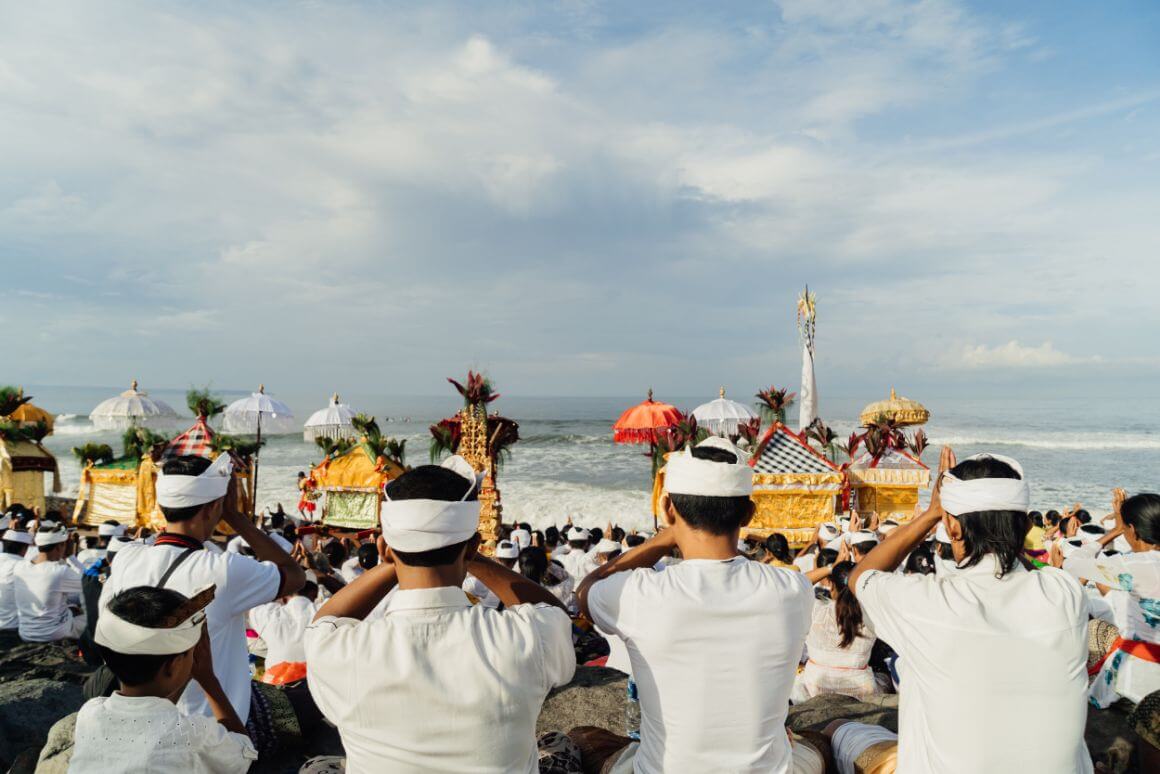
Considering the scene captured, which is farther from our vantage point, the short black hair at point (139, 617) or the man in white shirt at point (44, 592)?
Result: the man in white shirt at point (44, 592)

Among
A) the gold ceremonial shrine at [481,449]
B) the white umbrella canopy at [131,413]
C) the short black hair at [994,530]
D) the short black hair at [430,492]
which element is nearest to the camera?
the short black hair at [430,492]

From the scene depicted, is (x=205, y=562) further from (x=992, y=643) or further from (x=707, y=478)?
(x=992, y=643)

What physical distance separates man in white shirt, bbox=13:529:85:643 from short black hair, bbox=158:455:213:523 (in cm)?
445

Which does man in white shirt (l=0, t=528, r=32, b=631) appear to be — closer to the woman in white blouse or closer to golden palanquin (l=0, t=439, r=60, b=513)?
the woman in white blouse

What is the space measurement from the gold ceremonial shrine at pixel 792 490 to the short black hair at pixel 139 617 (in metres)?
10.6

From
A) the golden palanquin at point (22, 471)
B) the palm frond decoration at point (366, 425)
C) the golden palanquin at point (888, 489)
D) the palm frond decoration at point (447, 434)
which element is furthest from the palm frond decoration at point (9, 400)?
the golden palanquin at point (888, 489)

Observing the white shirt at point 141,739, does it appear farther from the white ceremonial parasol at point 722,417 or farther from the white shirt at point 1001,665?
the white ceremonial parasol at point 722,417

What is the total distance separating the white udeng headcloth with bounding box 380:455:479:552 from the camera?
2016 millimetres

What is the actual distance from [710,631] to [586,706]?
2558 mm

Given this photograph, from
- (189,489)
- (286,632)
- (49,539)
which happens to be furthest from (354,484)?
(189,489)

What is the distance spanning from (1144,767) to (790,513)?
8623 mm

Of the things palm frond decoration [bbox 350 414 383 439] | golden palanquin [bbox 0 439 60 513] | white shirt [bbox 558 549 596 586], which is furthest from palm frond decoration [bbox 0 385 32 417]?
white shirt [bbox 558 549 596 586]

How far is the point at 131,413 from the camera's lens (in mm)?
17000

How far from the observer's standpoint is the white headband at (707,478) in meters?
2.31
